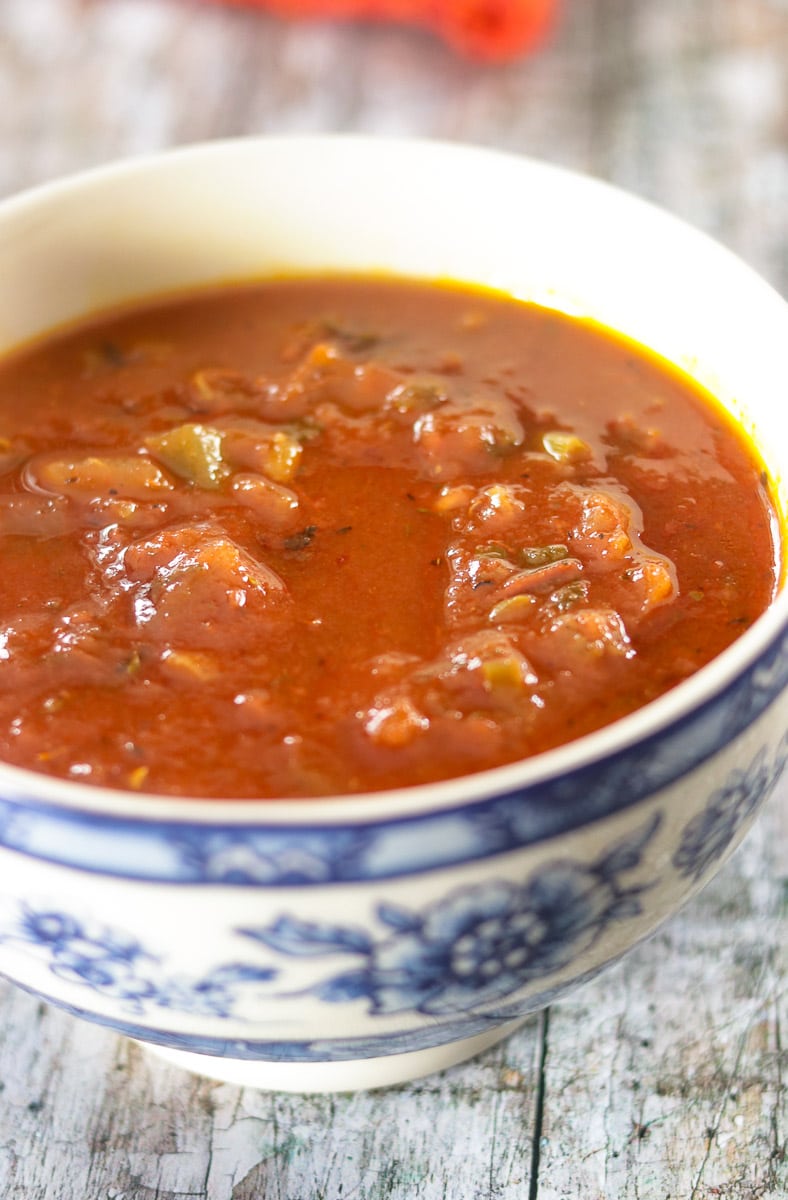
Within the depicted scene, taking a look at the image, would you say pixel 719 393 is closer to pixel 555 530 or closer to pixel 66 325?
pixel 555 530

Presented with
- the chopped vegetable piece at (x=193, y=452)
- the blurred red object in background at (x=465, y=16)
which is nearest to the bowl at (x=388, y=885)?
the chopped vegetable piece at (x=193, y=452)

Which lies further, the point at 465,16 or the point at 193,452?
the point at 465,16

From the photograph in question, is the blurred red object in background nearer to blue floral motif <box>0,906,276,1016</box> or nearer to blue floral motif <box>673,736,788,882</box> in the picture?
blue floral motif <box>673,736,788,882</box>

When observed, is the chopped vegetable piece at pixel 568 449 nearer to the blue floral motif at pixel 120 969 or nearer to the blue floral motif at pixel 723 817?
the blue floral motif at pixel 723 817

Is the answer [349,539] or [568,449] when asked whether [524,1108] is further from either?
[568,449]

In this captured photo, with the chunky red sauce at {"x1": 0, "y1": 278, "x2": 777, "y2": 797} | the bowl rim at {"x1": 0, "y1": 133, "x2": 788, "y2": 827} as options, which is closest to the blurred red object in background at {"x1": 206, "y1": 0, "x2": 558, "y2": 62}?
the chunky red sauce at {"x1": 0, "y1": 278, "x2": 777, "y2": 797}

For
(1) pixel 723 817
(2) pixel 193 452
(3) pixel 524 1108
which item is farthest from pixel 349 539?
(3) pixel 524 1108

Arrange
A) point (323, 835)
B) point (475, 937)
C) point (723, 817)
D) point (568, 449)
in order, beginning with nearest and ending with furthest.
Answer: point (323, 835), point (475, 937), point (723, 817), point (568, 449)
